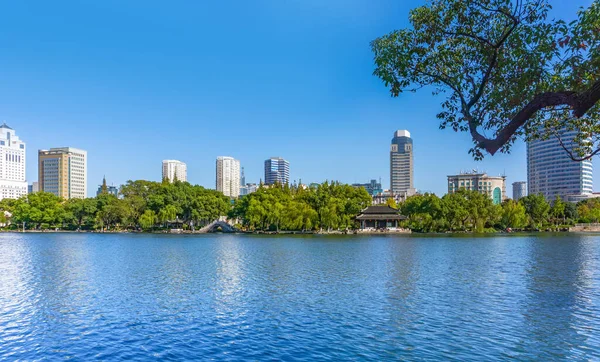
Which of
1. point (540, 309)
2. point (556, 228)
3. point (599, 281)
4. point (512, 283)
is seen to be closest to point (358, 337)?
point (540, 309)

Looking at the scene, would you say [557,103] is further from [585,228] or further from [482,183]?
[482,183]

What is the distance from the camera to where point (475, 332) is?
540 inches

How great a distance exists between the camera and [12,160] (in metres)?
187

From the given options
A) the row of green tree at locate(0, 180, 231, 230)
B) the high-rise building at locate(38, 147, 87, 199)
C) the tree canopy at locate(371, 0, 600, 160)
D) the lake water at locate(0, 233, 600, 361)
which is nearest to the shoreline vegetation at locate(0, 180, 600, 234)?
the row of green tree at locate(0, 180, 231, 230)

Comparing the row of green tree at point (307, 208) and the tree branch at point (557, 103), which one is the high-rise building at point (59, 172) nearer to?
the row of green tree at point (307, 208)

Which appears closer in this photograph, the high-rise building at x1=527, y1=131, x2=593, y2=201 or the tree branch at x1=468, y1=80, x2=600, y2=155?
the tree branch at x1=468, y1=80, x2=600, y2=155

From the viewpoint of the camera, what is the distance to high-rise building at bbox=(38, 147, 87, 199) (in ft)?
611

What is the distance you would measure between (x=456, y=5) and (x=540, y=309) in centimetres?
1384

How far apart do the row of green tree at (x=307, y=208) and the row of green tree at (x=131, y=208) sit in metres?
7.39

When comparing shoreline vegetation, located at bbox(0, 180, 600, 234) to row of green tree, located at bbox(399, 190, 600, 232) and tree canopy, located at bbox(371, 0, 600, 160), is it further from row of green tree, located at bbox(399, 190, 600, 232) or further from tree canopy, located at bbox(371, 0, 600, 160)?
tree canopy, located at bbox(371, 0, 600, 160)

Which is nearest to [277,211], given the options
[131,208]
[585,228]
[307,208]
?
[307,208]

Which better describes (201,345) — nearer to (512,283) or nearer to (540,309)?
(540,309)

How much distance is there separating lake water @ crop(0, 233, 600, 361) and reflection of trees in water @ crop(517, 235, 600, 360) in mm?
50

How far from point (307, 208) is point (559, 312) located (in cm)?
5955
